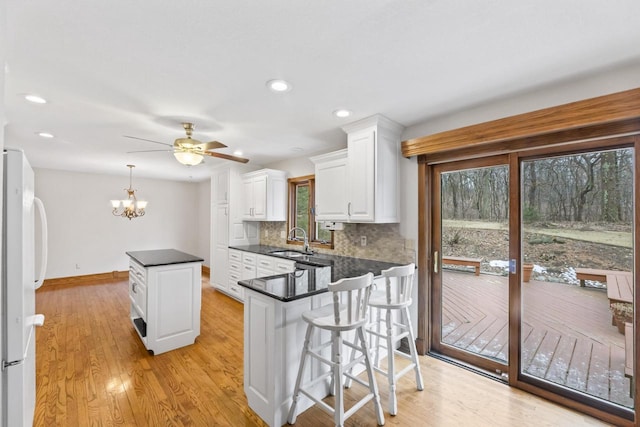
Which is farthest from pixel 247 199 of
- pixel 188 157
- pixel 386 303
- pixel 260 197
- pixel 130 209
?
pixel 386 303

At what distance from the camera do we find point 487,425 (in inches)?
75.6

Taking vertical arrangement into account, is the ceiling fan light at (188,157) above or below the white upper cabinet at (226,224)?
above

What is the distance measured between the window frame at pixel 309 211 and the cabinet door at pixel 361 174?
111 cm

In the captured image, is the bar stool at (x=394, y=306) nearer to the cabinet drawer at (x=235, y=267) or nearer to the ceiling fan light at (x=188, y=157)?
the ceiling fan light at (x=188, y=157)

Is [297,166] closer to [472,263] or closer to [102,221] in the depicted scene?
[472,263]

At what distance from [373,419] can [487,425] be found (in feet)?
2.56

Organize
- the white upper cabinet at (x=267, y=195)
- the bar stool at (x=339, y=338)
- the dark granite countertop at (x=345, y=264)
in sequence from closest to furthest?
the bar stool at (x=339, y=338), the dark granite countertop at (x=345, y=264), the white upper cabinet at (x=267, y=195)

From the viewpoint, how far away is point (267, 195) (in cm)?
464

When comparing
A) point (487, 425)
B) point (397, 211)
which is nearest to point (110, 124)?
point (397, 211)

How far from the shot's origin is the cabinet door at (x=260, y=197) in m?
4.67

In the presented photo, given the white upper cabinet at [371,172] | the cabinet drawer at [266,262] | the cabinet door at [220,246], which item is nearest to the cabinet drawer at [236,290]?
the cabinet door at [220,246]

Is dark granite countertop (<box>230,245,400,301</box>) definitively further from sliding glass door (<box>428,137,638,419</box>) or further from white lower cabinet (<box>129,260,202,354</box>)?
white lower cabinet (<box>129,260,202,354</box>)

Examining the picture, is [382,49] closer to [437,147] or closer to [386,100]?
[386,100]

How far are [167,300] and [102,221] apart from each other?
15.8 feet
